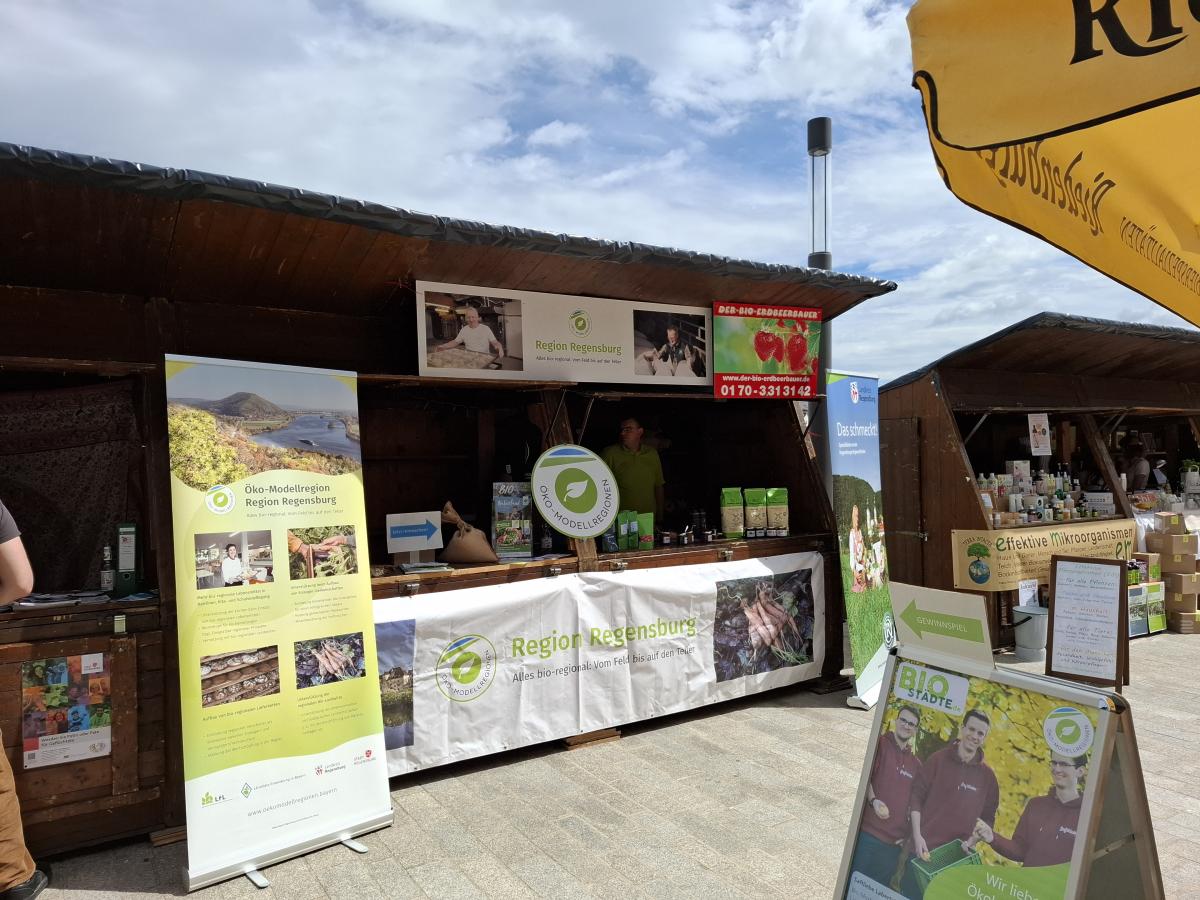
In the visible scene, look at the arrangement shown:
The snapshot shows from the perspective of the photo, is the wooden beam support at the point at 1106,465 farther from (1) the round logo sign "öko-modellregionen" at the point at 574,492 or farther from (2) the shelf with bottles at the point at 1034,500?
(1) the round logo sign "öko-modellregionen" at the point at 574,492

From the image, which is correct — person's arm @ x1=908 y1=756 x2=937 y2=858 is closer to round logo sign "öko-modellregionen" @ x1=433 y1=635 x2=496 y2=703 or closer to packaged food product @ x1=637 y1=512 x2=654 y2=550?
round logo sign "öko-modellregionen" @ x1=433 y1=635 x2=496 y2=703

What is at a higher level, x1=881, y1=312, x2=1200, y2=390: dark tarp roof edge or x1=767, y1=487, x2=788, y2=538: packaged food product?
x1=881, y1=312, x2=1200, y2=390: dark tarp roof edge

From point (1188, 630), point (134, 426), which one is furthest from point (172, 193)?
point (1188, 630)

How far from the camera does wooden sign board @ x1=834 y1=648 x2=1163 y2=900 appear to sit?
1968mm

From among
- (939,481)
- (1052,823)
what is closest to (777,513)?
(939,481)

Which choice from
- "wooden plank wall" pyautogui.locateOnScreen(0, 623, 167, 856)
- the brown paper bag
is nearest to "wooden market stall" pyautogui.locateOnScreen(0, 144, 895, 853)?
"wooden plank wall" pyautogui.locateOnScreen(0, 623, 167, 856)

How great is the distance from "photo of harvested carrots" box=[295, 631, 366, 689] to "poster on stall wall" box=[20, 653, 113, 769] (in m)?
0.82

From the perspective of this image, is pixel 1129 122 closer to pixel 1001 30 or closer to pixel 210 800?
pixel 1001 30

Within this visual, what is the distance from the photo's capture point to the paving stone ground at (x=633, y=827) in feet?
9.91

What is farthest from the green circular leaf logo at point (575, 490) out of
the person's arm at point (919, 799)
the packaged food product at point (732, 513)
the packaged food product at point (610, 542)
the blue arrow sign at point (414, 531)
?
the person's arm at point (919, 799)

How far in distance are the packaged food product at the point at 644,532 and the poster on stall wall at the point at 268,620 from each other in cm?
194

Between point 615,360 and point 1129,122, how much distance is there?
10.7 ft

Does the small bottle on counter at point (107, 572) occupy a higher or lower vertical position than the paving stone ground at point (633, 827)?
higher

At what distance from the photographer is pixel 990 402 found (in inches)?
279
